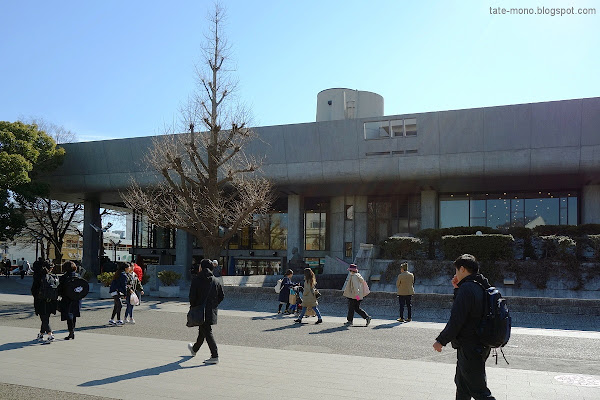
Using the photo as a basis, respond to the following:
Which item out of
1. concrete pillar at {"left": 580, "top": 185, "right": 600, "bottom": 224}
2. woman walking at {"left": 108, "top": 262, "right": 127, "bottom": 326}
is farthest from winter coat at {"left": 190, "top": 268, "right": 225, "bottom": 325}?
concrete pillar at {"left": 580, "top": 185, "right": 600, "bottom": 224}

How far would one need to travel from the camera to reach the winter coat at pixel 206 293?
9.34m

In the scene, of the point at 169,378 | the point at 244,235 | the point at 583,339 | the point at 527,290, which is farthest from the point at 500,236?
the point at 244,235

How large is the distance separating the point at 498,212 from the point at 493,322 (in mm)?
31928

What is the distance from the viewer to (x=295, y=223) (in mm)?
37781

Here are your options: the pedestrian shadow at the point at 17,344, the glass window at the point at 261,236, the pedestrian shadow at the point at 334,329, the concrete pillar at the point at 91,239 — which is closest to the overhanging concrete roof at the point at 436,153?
the concrete pillar at the point at 91,239

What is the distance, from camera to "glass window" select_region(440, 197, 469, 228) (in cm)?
3631

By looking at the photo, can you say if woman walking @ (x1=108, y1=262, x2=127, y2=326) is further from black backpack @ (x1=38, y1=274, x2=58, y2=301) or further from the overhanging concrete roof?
the overhanging concrete roof

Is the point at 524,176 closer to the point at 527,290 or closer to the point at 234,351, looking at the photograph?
the point at 527,290

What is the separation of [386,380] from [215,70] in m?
20.4

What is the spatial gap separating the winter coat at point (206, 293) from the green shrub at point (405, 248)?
16.4 m

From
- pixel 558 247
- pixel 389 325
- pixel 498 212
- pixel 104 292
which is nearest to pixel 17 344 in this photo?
pixel 389 325

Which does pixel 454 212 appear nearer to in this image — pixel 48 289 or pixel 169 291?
pixel 169 291

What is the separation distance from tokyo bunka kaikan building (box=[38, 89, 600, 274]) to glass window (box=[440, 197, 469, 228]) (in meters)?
0.06

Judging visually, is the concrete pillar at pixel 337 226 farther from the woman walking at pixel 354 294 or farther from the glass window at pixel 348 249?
the woman walking at pixel 354 294
